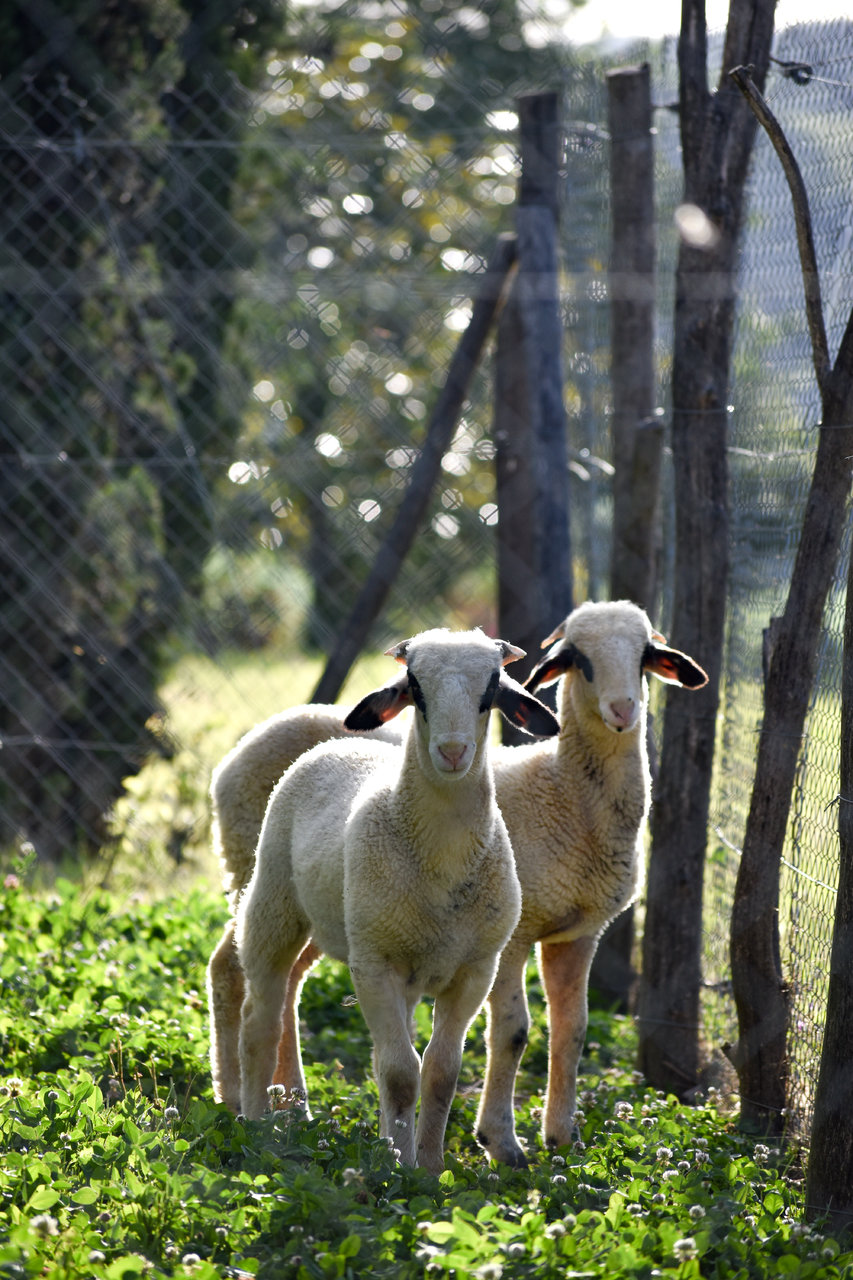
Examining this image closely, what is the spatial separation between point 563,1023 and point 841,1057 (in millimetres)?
1199

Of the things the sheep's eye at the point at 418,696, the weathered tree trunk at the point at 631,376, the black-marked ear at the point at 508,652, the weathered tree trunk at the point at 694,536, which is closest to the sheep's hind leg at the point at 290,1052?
the sheep's eye at the point at 418,696

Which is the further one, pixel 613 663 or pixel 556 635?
pixel 556 635

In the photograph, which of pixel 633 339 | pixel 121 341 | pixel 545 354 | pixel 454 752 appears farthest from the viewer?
pixel 121 341

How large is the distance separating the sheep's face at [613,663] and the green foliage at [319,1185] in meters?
1.11

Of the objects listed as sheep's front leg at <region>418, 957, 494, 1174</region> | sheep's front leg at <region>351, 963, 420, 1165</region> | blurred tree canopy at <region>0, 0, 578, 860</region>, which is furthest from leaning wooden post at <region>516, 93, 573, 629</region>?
sheep's front leg at <region>351, 963, 420, 1165</region>

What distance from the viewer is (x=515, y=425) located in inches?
231

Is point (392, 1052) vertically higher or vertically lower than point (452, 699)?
lower

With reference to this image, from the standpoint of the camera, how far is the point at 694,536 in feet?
14.1

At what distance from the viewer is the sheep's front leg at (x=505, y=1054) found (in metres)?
3.65

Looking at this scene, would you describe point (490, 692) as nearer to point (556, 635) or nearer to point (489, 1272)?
point (556, 635)

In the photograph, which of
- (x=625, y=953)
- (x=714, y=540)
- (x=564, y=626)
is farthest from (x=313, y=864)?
(x=625, y=953)

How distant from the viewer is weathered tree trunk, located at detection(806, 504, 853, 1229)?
2.79 metres

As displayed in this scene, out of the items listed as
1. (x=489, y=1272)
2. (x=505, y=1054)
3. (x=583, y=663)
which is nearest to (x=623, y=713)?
(x=583, y=663)

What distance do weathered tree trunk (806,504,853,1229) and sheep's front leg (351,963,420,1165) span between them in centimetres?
91
